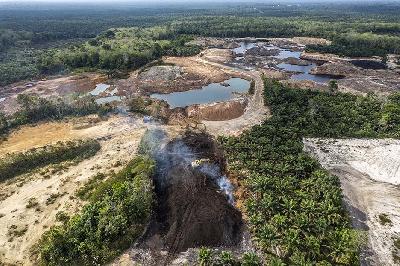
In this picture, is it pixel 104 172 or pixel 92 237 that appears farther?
pixel 104 172

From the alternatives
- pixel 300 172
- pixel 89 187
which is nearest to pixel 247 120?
pixel 300 172

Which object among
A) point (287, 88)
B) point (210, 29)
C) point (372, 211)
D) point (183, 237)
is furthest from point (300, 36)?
point (183, 237)

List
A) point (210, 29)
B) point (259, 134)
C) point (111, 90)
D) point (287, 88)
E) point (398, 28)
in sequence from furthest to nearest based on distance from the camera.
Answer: point (210, 29) < point (398, 28) < point (111, 90) < point (287, 88) < point (259, 134)

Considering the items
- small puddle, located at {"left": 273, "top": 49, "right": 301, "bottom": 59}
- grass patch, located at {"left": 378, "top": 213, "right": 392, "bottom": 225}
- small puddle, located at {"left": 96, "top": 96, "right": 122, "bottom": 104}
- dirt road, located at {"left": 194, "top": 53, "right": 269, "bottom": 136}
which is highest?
dirt road, located at {"left": 194, "top": 53, "right": 269, "bottom": 136}

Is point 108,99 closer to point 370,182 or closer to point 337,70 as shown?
point 370,182

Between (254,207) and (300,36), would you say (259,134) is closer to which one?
(254,207)

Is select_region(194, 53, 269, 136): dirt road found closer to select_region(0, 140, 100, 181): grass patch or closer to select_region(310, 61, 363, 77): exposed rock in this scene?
select_region(0, 140, 100, 181): grass patch

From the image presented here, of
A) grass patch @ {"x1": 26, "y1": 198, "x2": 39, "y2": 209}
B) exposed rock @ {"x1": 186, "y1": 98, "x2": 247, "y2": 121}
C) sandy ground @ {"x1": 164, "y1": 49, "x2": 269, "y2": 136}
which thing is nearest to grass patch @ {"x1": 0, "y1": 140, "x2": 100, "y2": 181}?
grass patch @ {"x1": 26, "y1": 198, "x2": 39, "y2": 209}

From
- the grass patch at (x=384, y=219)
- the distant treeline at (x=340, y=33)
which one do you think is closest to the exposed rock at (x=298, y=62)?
the distant treeline at (x=340, y=33)
